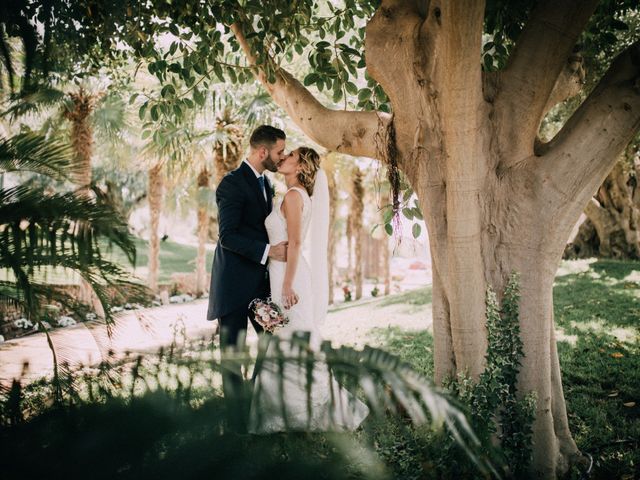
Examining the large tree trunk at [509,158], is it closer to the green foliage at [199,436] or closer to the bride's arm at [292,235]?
the bride's arm at [292,235]

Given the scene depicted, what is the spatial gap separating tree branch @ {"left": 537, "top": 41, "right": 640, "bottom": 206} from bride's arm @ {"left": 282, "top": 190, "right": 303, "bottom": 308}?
6.40 feet

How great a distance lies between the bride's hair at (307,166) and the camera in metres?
4.37

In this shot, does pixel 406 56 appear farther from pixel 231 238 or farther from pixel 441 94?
pixel 231 238

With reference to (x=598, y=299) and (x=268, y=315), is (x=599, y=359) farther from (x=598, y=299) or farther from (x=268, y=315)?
(x=268, y=315)

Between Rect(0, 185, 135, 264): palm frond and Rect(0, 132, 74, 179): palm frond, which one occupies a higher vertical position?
Rect(0, 132, 74, 179): palm frond

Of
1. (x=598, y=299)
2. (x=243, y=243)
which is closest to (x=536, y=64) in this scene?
(x=243, y=243)

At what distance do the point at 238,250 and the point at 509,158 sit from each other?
2.23 meters

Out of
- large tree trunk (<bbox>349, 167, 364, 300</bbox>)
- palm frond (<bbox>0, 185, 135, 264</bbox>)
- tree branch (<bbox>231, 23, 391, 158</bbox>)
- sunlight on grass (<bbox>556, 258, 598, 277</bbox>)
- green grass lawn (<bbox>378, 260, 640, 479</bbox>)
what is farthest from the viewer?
large tree trunk (<bbox>349, 167, 364, 300</bbox>)

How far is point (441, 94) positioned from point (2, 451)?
10.2 ft

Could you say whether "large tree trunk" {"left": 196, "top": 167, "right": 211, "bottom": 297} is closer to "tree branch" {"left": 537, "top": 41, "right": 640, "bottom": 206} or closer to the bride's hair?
the bride's hair

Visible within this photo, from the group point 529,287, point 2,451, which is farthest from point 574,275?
point 2,451

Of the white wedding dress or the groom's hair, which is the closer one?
the white wedding dress

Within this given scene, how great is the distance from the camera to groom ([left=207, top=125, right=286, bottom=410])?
13.7ft

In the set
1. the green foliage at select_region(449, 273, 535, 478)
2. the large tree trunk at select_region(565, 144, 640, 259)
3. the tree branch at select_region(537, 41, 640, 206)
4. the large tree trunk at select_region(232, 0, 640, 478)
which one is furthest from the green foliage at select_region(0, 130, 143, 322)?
the large tree trunk at select_region(565, 144, 640, 259)
